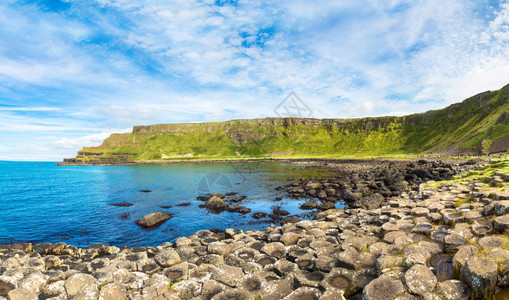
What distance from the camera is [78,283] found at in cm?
884

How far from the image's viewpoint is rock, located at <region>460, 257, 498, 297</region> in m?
5.71

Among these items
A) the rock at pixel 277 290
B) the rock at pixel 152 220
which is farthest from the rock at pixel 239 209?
the rock at pixel 277 290

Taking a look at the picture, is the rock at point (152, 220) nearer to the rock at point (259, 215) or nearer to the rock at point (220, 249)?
the rock at point (259, 215)

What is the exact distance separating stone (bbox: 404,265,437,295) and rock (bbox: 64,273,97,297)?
10287 mm

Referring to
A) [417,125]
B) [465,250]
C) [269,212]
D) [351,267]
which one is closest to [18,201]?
[269,212]

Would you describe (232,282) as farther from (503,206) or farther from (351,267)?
(503,206)

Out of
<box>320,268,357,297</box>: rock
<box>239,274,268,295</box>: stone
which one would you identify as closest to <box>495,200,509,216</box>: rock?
<box>320,268,357,297</box>: rock

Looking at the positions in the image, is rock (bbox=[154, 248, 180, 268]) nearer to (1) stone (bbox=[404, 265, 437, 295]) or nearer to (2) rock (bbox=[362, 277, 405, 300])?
(2) rock (bbox=[362, 277, 405, 300])

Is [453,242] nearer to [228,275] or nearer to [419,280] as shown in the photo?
[419,280]

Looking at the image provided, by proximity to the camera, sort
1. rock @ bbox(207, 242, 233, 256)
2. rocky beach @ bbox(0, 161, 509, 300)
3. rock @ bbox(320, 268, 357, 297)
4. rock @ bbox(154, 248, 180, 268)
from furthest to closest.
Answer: rock @ bbox(207, 242, 233, 256) < rock @ bbox(154, 248, 180, 268) < rock @ bbox(320, 268, 357, 297) < rocky beach @ bbox(0, 161, 509, 300)

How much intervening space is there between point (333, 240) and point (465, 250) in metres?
5.96

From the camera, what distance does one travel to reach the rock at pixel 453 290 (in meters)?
5.79

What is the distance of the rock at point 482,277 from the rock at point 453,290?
0.16 m

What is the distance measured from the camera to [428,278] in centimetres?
637
